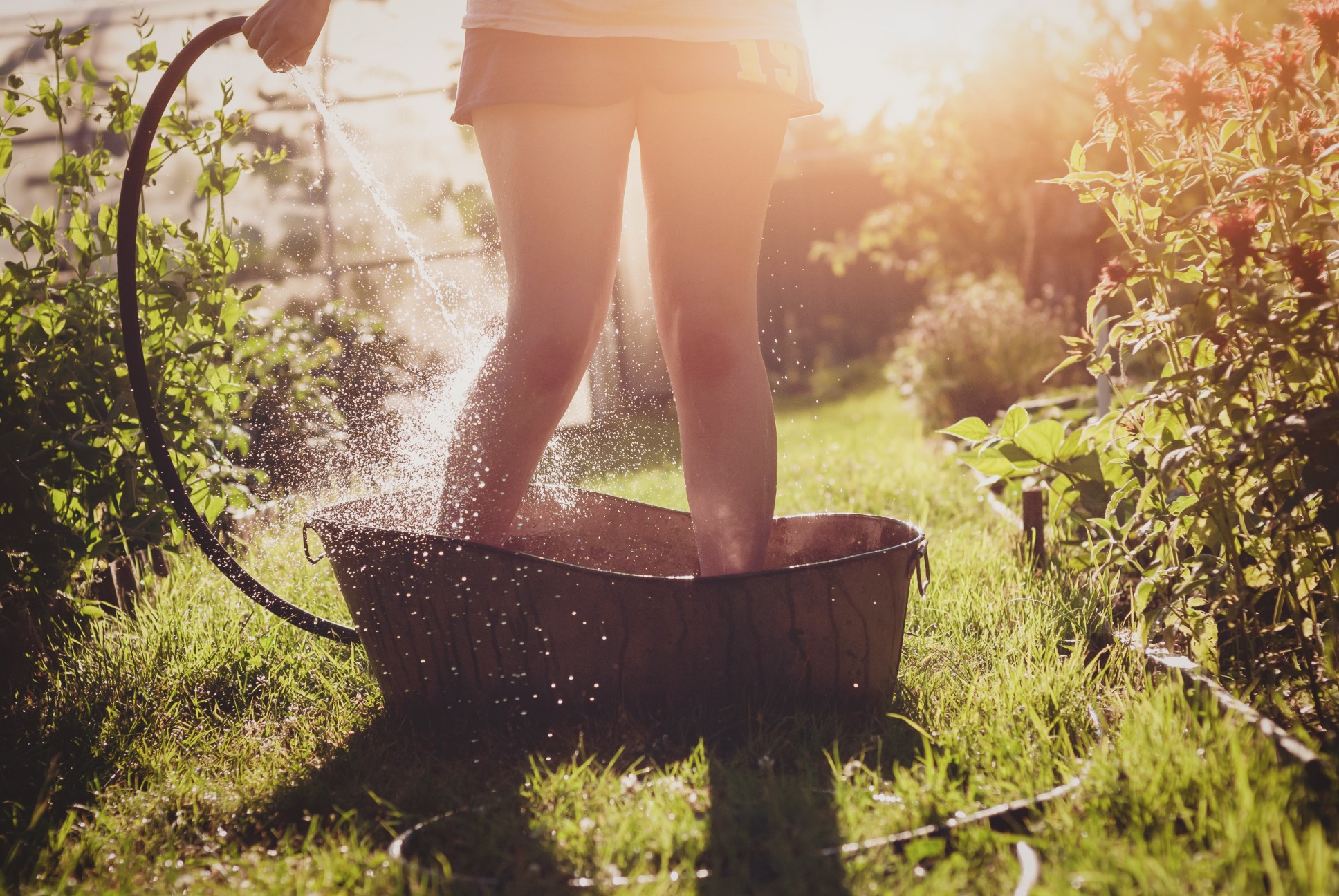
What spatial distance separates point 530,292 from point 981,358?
13.8 feet


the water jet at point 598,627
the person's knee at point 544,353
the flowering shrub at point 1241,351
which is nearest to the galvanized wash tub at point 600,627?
the water jet at point 598,627

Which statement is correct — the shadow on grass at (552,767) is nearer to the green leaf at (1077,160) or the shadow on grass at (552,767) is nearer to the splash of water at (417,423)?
the splash of water at (417,423)

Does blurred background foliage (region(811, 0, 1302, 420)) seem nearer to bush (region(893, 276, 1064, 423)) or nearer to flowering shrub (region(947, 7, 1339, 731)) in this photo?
bush (region(893, 276, 1064, 423))

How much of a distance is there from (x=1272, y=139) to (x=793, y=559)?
0.94 metres

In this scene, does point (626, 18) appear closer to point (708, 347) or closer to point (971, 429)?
point (708, 347)

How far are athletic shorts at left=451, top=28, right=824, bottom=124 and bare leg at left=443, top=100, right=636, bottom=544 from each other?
2 cm

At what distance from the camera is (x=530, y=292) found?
1.31 metres

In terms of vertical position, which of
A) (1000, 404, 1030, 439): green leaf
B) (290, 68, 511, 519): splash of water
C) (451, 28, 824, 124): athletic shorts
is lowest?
(1000, 404, 1030, 439): green leaf

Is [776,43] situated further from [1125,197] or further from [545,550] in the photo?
[545,550]

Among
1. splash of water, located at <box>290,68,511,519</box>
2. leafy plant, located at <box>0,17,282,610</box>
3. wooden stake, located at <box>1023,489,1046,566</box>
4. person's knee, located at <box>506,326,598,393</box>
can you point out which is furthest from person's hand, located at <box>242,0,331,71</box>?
wooden stake, located at <box>1023,489,1046,566</box>

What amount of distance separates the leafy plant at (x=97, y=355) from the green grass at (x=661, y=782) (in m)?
0.24

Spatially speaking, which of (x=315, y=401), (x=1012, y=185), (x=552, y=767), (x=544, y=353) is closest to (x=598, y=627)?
(x=552, y=767)

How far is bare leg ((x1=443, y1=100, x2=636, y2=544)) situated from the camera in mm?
1288

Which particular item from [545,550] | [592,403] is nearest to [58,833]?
[545,550]
